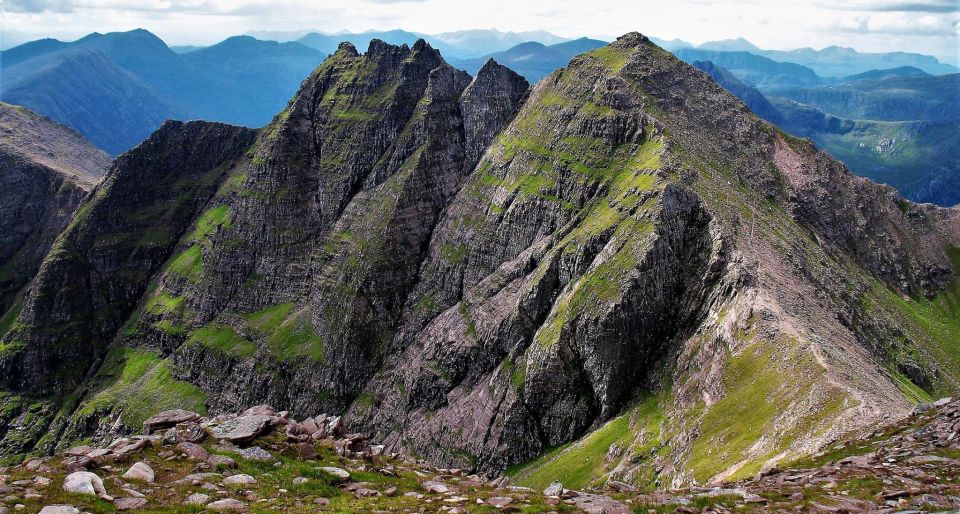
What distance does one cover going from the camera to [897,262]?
166 metres

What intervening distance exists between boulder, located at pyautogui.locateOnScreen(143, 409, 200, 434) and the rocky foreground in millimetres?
72

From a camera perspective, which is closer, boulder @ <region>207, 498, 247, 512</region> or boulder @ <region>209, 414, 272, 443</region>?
boulder @ <region>207, 498, 247, 512</region>

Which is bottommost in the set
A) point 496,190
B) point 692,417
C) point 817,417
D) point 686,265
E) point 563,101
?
point 692,417

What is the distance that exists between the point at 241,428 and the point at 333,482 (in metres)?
10.1

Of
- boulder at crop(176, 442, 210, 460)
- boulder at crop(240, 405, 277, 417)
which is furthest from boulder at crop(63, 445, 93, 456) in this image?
boulder at crop(240, 405, 277, 417)

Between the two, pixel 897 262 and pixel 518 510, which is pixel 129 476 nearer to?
pixel 518 510

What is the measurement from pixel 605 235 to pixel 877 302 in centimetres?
6006

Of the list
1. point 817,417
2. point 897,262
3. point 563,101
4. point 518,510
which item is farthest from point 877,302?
point 518,510

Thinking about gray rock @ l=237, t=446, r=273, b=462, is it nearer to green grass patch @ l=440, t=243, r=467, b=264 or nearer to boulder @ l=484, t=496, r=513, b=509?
boulder @ l=484, t=496, r=513, b=509

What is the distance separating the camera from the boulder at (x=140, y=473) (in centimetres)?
3512

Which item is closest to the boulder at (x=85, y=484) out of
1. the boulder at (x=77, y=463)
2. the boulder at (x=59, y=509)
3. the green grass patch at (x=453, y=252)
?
the boulder at (x=77, y=463)

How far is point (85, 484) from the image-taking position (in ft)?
107

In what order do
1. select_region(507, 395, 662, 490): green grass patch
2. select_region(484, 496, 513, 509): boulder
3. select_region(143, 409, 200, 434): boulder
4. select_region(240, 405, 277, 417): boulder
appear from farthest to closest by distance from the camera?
select_region(507, 395, 662, 490): green grass patch, select_region(240, 405, 277, 417): boulder, select_region(143, 409, 200, 434): boulder, select_region(484, 496, 513, 509): boulder

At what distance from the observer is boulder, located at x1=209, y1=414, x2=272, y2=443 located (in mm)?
42281
